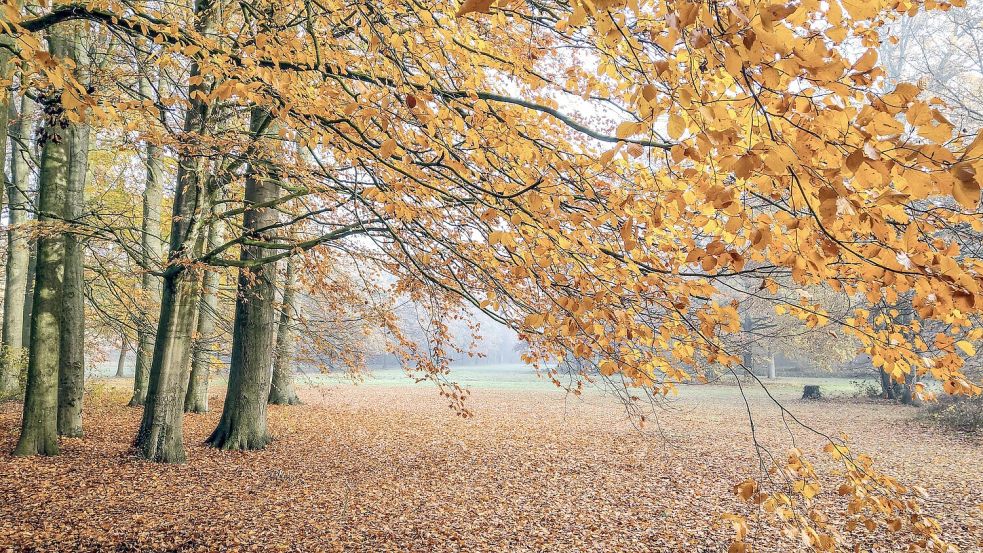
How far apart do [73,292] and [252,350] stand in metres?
2.47

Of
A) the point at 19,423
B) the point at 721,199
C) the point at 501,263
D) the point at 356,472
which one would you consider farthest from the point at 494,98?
the point at 19,423

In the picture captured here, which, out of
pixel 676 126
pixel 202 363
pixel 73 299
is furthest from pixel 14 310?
pixel 676 126

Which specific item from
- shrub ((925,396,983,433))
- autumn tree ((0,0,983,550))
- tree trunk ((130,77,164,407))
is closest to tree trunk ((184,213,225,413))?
tree trunk ((130,77,164,407))

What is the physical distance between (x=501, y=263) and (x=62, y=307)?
6849mm

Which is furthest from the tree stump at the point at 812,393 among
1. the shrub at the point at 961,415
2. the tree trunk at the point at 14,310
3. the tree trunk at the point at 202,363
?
the tree trunk at the point at 14,310

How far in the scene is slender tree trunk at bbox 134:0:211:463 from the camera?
658 cm

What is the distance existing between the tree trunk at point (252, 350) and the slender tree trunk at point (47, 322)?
2.10m

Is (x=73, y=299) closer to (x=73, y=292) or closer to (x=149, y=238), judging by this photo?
(x=73, y=292)

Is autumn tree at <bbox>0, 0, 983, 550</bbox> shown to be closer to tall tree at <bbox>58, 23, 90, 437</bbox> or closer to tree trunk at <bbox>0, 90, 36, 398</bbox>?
tall tree at <bbox>58, 23, 90, 437</bbox>

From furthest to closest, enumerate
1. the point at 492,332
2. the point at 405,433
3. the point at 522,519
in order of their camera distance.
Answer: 1. the point at 492,332
2. the point at 405,433
3. the point at 522,519

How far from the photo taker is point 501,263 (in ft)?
13.1

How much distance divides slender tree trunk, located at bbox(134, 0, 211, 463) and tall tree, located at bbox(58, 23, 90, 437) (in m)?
1.64

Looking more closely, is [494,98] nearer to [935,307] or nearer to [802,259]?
[802,259]

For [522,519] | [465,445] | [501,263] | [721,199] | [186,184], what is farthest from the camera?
[465,445]
